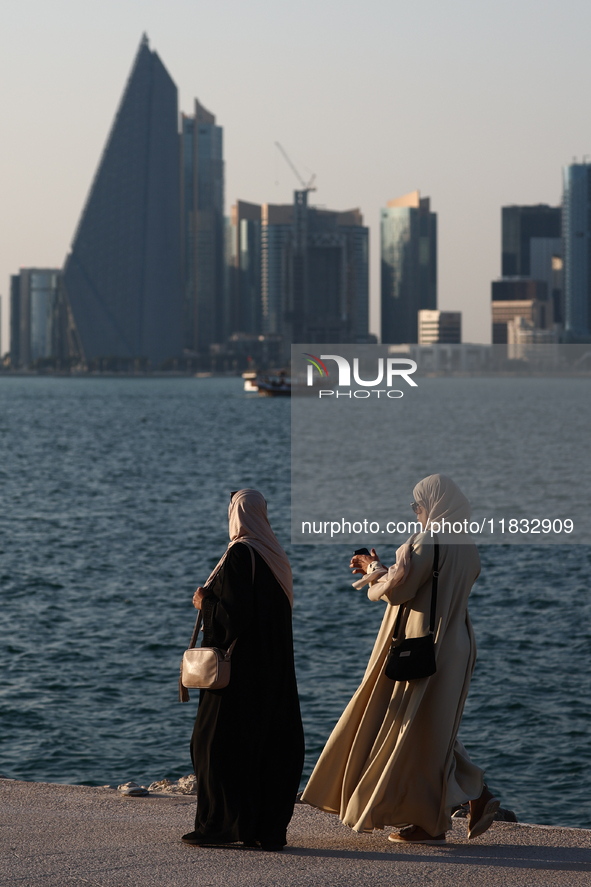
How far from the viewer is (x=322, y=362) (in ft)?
24.7

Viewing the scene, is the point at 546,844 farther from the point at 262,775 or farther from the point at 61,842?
the point at 61,842

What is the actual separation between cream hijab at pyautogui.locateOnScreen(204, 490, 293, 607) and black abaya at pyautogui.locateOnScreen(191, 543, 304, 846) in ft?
0.10

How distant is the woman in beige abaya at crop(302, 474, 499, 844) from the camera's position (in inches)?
178

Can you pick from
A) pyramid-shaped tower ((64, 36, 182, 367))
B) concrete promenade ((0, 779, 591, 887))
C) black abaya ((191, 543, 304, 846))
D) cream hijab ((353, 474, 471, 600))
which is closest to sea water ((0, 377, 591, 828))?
concrete promenade ((0, 779, 591, 887))

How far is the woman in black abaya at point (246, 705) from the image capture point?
4.52 metres

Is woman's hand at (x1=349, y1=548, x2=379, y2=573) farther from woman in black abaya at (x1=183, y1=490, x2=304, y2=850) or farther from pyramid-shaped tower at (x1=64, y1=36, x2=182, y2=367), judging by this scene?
pyramid-shaped tower at (x1=64, y1=36, x2=182, y2=367)

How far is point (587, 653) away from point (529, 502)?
1275 cm

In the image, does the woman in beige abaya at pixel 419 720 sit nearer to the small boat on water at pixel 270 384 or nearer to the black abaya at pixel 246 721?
the black abaya at pixel 246 721

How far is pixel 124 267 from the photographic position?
189625 millimetres

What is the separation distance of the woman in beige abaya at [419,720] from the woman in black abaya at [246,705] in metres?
0.24

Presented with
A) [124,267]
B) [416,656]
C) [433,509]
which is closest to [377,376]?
[433,509]

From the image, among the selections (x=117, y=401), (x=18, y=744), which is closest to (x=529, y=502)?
(x=18, y=744)

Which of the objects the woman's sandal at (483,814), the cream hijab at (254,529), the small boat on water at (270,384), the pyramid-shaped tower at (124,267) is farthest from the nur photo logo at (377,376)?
the pyramid-shaped tower at (124,267)

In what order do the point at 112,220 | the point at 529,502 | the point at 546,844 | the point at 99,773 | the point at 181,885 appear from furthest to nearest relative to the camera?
the point at 112,220, the point at 529,502, the point at 99,773, the point at 546,844, the point at 181,885
